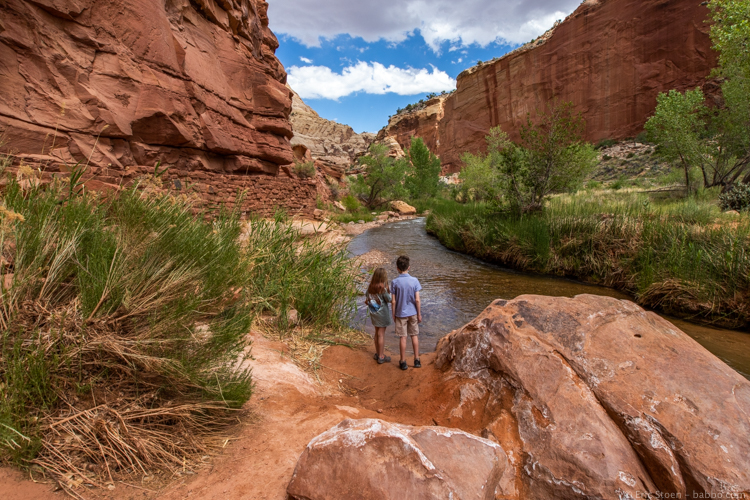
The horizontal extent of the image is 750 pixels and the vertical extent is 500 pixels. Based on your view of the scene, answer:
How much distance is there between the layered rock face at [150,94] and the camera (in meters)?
6.92

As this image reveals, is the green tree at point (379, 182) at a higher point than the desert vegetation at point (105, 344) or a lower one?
higher

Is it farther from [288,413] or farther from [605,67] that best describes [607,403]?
[605,67]

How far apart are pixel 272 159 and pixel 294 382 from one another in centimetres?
1261

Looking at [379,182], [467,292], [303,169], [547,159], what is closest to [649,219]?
[547,159]

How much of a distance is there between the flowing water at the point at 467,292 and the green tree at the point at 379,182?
1980 cm

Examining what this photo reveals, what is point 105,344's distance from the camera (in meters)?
1.97

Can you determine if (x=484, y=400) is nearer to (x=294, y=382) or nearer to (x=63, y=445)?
(x=294, y=382)

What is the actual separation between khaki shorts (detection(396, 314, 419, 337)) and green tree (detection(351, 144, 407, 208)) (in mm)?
28364

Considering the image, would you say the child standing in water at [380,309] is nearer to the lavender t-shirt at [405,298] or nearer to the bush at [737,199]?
the lavender t-shirt at [405,298]

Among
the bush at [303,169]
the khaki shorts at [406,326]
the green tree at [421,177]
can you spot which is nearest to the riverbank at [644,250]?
the khaki shorts at [406,326]

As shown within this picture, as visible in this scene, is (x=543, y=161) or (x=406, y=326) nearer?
(x=406, y=326)

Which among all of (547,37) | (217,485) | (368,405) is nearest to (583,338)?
(368,405)

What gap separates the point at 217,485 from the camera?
178 centimetres

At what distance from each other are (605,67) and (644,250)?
44.5 m
